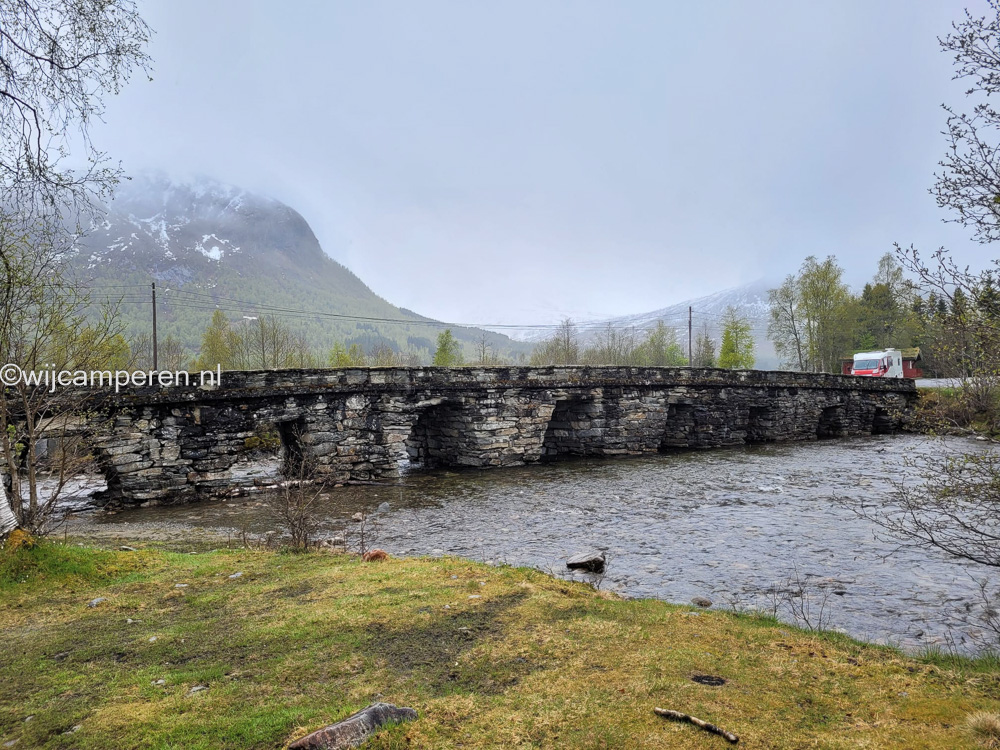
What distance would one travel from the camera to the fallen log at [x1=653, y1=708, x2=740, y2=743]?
333 cm

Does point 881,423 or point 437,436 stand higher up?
point 437,436

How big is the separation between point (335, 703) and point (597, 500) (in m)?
10.8

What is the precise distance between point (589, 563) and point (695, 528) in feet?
11.9

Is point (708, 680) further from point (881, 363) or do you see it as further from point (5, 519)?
point (881, 363)

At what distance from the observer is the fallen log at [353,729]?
10.4 feet

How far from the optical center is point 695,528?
1102 cm

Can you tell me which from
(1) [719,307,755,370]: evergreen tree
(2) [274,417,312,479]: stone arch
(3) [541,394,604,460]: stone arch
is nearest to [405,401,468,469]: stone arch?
(2) [274,417,312,479]: stone arch

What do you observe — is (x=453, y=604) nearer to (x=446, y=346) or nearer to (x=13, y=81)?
(x=13, y=81)

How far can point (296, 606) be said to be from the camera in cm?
607

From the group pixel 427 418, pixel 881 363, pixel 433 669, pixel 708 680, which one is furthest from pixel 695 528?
pixel 881 363

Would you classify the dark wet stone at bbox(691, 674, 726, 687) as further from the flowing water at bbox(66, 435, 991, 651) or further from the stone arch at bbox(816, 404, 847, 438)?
the stone arch at bbox(816, 404, 847, 438)

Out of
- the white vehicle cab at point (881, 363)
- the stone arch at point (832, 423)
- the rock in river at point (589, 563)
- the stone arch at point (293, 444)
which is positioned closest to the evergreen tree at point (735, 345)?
the white vehicle cab at point (881, 363)

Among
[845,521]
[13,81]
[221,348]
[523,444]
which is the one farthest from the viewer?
[221,348]

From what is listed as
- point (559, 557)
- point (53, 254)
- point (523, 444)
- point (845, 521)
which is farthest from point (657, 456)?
point (53, 254)
